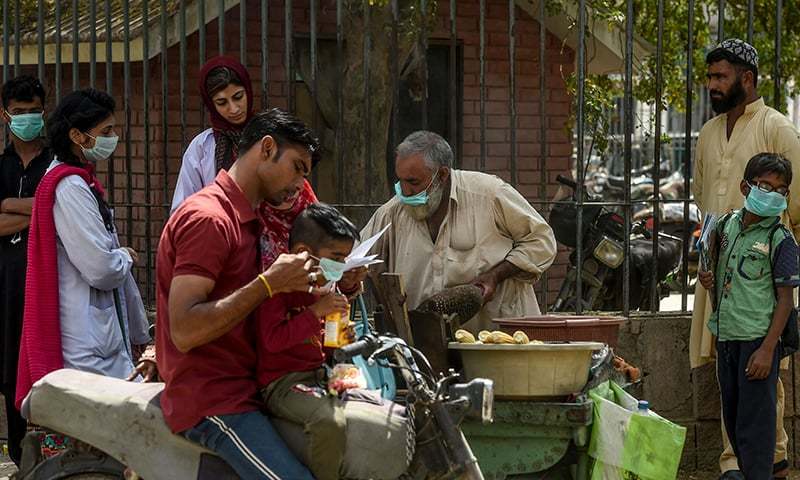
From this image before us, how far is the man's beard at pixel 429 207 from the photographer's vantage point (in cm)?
561

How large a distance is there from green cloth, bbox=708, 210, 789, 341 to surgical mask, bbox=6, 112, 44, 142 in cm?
339

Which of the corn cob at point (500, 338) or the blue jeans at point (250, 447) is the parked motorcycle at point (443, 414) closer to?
the blue jeans at point (250, 447)

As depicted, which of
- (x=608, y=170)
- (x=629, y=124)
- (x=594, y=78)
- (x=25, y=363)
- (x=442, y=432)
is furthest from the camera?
(x=608, y=170)

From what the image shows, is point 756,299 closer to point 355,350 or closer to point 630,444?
point 630,444

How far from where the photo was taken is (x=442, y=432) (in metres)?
3.95

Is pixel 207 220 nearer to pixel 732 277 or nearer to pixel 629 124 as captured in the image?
pixel 732 277

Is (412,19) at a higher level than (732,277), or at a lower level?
higher

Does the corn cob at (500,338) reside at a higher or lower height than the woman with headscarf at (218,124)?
lower

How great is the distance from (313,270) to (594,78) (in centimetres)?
621

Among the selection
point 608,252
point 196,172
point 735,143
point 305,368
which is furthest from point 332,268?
point 608,252

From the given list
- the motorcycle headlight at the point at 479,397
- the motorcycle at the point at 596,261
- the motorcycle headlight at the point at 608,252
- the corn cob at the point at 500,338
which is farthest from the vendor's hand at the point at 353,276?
the motorcycle headlight at the point at 608,252

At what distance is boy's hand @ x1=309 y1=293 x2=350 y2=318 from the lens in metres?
3.82

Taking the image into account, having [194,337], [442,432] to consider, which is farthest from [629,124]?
[194,337]

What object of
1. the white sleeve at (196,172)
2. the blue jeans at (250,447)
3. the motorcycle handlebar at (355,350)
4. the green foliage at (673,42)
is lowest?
the blue jeans at (250,447)
